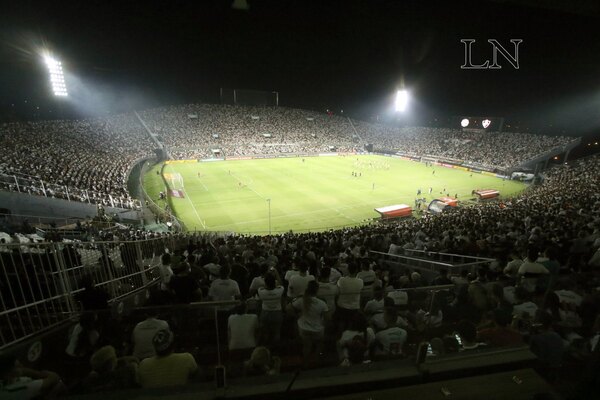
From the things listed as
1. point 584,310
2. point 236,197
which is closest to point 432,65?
point 236,197

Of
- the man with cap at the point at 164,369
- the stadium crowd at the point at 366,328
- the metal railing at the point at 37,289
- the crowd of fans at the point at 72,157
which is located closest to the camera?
the man with cap at the point at 164,369

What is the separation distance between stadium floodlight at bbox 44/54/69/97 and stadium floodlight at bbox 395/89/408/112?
69779 mm

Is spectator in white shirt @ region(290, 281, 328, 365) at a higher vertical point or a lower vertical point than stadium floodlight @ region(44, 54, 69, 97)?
lower

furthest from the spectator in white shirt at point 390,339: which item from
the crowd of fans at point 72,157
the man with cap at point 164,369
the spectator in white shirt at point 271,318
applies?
the crowd of fans at point 72,157

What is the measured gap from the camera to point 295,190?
39219mm

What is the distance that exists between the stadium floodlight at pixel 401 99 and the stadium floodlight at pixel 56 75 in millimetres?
69779

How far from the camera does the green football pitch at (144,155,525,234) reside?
29.4 meters

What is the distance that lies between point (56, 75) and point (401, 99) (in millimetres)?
70782

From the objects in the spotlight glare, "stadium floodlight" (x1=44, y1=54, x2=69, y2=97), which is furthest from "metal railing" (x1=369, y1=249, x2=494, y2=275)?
the spotlight glare

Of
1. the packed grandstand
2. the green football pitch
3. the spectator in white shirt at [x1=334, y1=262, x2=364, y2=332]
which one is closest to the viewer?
the packed grandstand

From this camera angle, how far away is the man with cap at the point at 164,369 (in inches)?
133

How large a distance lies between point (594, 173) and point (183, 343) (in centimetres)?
4524

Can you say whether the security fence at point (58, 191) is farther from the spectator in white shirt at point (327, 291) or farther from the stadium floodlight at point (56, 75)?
the stadium floodlight at point (56, 75)

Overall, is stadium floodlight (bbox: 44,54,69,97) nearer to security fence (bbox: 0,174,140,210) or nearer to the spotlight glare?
security fence (bbox: 0,174,140,210)
